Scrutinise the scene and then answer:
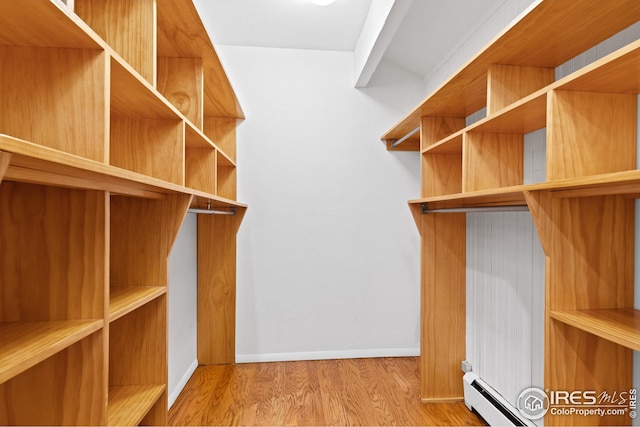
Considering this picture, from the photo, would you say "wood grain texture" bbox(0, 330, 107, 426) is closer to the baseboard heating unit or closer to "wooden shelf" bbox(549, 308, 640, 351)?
"wooden shelf" bbox(549, 308, 640, 351)

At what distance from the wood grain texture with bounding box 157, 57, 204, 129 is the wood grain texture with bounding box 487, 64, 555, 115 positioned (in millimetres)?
1346

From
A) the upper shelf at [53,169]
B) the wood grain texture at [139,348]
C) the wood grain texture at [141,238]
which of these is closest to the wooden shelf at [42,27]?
the upper shelf at [53,169]

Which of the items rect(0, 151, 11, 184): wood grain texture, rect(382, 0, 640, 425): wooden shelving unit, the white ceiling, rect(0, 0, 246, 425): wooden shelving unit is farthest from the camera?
the white ceiling

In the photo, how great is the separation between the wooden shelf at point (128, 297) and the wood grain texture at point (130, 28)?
0.70 metres

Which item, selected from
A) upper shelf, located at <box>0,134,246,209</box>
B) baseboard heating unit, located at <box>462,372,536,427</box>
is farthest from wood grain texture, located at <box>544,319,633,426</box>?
upper shelf, located at <box>0,134,246,209</box>

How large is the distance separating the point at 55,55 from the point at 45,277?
53cm

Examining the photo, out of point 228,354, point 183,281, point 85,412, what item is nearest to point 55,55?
point 85,412

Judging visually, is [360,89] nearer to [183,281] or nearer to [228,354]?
[183,281]

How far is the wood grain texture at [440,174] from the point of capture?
222 cm

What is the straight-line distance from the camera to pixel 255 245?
2.77m

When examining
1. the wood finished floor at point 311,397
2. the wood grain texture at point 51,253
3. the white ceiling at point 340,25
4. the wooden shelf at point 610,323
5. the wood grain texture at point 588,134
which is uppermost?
the white ceiling at point 340,25

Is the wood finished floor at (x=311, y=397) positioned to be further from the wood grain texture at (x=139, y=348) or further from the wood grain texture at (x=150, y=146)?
the wood grain texture at (x=150, y=146)

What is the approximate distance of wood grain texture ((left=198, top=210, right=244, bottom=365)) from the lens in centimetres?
268

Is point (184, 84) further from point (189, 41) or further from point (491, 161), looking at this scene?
point (491, 161)
